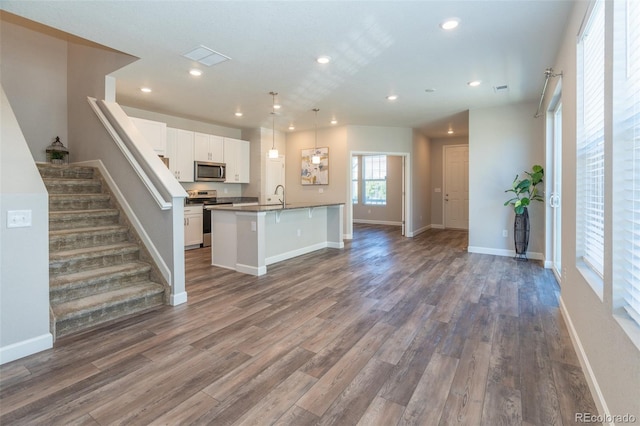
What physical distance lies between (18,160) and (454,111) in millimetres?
A: 6395

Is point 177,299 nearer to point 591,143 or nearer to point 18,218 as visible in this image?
point 18,218

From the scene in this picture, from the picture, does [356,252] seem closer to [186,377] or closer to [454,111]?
[454,111]

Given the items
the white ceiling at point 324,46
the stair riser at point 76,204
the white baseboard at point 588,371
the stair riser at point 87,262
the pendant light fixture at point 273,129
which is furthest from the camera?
the pendant light fixture at point 273,129

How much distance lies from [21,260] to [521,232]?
628cm

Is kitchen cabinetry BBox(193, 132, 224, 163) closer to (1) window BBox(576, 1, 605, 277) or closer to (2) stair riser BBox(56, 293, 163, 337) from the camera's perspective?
(2) stair riser BBox(56, 293, 163, 337)

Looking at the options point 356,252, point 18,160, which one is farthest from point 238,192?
point 18,160

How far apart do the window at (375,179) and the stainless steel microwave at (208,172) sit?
209 inches

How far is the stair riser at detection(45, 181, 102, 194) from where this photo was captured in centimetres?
387

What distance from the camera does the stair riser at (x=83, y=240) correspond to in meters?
3.23

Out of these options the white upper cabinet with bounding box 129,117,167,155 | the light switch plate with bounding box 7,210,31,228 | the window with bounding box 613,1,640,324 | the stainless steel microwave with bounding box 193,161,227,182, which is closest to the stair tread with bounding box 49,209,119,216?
the light switch plate with bounding box 7,210,31,228

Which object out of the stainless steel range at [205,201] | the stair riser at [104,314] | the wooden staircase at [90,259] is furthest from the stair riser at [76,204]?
the stainless steel range at [205,201]

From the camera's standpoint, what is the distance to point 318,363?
2211 millimetres

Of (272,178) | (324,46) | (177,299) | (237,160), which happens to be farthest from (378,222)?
(177,299)

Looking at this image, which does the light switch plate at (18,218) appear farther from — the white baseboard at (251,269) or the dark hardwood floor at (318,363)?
the white baseboard at (251,269)
